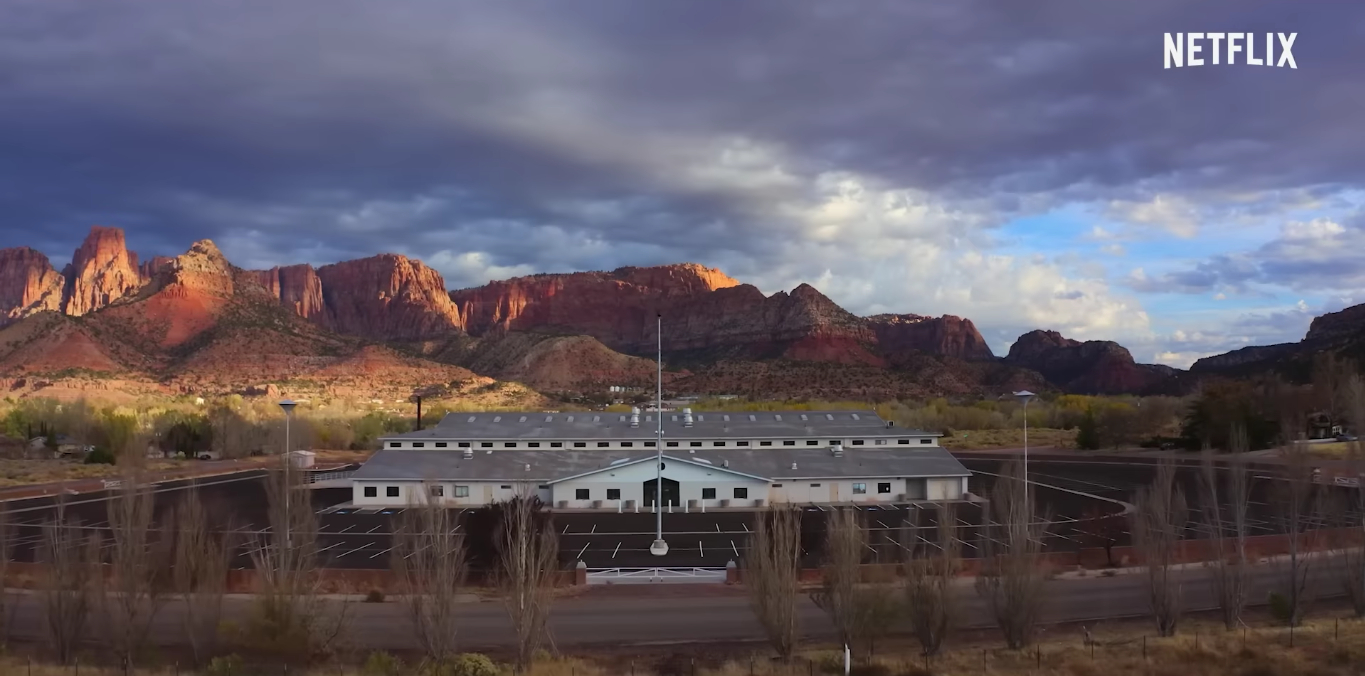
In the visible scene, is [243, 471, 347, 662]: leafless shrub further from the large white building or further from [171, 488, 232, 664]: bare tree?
the large white building

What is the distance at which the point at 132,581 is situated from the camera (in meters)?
24.0

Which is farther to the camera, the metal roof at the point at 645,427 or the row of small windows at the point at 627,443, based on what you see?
the metal roof at the point at 645,427

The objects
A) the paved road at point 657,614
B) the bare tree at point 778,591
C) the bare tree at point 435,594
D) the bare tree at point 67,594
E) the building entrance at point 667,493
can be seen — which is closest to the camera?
the bare tree at point 435,594

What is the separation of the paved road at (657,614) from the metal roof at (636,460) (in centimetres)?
2249

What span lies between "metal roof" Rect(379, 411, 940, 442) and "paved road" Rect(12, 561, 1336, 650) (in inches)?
1303

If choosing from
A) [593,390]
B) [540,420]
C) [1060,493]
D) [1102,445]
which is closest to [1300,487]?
[1060,493]

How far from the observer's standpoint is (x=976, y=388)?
16112cm

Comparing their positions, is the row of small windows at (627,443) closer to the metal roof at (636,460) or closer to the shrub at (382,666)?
the metal roof at (636,460)

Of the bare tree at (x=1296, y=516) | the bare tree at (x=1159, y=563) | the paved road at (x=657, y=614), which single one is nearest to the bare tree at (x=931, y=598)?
the paved road at (x=657, y=614)

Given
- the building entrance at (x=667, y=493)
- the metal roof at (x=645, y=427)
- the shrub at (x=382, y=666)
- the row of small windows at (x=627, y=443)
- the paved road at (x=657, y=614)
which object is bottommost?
the paved road at (x=657, y=614)

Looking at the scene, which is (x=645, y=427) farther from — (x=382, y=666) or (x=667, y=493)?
(x=382, y=666)

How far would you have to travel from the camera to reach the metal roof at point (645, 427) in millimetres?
67438

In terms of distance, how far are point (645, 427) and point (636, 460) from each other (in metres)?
13.8

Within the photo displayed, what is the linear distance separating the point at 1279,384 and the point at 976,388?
230 feet
